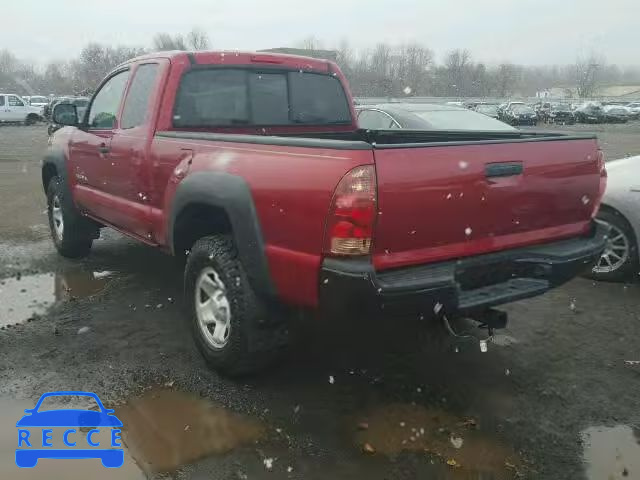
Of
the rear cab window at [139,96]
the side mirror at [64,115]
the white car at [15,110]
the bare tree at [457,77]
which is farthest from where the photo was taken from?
the bare tree at [457,77]

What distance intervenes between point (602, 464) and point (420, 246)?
53.8 inches

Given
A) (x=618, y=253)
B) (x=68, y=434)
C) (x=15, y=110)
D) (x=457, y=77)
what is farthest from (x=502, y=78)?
(x=68, y=434)

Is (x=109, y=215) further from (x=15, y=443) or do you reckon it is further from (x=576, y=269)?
(x=576, y=269)

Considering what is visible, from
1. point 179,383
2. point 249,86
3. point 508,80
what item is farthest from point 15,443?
point 508,80

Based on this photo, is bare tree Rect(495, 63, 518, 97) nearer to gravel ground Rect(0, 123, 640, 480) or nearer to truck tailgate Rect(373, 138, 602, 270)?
gravel ground Rect(0, 123, 640, 480)

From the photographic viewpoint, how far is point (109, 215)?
16.5 feet

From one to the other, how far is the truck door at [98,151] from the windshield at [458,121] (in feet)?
16.7

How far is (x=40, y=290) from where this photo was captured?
5312 mm

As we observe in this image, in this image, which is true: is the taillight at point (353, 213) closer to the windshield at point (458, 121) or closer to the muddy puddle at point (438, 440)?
the muddy puddle at point (438, 440)

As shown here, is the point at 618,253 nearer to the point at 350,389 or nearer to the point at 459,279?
the point at 459,279

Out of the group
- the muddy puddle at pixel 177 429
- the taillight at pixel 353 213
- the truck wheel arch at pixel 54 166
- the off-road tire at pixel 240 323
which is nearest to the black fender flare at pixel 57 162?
the truck wheel arch at pixel 54 166

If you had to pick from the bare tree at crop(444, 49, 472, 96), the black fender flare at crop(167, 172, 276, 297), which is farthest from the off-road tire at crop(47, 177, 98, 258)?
the bare tree at crop(444, 49, 472, 96)

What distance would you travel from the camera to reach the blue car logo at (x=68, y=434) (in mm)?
2910

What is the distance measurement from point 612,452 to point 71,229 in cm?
516
